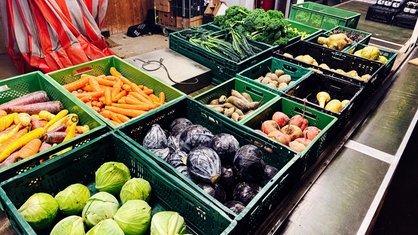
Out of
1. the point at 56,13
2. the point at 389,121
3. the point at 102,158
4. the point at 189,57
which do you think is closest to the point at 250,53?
the point at 189,57

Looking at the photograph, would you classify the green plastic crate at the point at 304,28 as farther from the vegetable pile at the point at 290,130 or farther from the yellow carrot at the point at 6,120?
the yellow carrot at the point at 6,120

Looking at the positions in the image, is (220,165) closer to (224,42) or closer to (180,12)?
(224,42)

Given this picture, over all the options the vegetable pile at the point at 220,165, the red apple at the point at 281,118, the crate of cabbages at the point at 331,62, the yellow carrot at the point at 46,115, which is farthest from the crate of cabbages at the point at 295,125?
the yellow carrot at the point at 46,115

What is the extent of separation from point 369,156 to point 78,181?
1.90 meters

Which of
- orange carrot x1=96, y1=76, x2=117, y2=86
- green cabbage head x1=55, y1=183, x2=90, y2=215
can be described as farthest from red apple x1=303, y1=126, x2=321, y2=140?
orange carrot x1=96, y1=76, x2=117, y2=86

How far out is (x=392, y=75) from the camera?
326 cm

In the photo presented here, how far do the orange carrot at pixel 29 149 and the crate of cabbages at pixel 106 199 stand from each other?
0.38m

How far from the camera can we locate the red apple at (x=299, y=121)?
A: 222cm

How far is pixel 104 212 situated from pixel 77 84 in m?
1.56

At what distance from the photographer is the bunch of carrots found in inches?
95.7

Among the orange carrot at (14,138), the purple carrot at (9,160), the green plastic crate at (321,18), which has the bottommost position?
the purple carrot at (9,160)

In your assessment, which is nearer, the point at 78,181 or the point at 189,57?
the point at 78,181

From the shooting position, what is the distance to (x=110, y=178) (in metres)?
1.58

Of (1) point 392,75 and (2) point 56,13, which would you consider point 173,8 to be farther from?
(1) point 392,75
